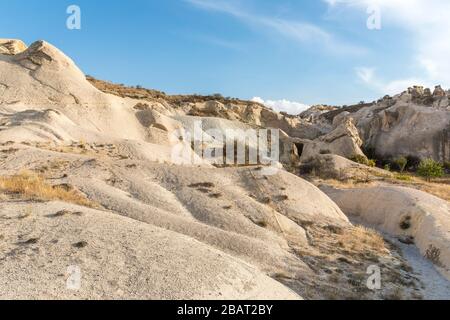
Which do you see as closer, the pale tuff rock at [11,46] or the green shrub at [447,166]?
the green shrub at [447,166]

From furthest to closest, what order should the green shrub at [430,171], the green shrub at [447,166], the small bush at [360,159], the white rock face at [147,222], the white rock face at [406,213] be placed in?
the green shrub at [447,166], the small bush at [360,159], the green shrub at [430,171], the white rock face at [406,213], the white rock face at [147,222]

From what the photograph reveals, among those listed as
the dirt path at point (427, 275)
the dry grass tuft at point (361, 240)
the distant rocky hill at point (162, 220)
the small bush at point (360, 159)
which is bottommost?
the dirt path at point (427, 275)

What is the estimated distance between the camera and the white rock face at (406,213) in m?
18.9

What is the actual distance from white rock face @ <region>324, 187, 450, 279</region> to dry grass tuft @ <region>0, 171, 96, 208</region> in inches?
498

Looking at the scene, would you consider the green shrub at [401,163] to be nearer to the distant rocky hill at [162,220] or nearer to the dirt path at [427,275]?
the distant rocky hill at [162,220]

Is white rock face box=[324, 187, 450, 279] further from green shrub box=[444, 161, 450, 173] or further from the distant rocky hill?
green shrub box=[444, 161, 450, 173]

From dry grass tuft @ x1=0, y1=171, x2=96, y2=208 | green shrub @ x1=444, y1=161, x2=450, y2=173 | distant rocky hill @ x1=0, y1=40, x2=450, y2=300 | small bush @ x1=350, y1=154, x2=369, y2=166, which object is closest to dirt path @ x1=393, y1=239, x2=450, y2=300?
distant rocky hill @ x1=0, y1=40, x2=450, y2=300

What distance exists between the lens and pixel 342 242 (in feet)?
59.4

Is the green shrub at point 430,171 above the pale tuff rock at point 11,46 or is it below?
below

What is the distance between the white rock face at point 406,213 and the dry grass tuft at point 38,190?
1264 cm

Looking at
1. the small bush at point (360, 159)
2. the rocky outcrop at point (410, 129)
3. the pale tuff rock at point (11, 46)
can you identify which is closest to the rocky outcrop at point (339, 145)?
the small bush at point (360, 159)

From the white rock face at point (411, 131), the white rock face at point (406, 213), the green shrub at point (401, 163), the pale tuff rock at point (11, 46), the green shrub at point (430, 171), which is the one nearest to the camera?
the white rock face at point (406, 213)

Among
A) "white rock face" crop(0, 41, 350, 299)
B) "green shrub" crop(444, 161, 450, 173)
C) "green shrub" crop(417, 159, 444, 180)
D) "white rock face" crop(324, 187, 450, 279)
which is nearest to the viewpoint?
"white rock face" crop(0, 41, 350, 299)

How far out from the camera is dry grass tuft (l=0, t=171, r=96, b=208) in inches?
645
